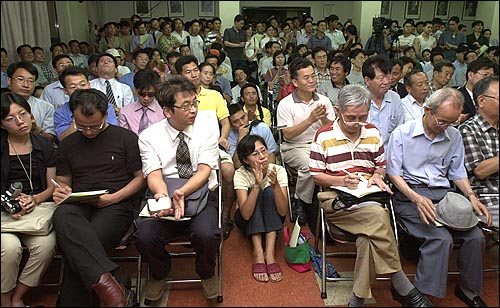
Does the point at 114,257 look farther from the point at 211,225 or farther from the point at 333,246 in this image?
the point at 333,246

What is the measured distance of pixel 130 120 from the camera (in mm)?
2645

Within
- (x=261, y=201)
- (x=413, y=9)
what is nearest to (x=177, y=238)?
(x=261, y=201)

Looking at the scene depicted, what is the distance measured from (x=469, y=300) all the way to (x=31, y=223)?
7.19 ft

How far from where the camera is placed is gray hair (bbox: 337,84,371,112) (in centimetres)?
204

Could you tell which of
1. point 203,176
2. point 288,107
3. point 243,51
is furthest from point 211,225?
point 243,51

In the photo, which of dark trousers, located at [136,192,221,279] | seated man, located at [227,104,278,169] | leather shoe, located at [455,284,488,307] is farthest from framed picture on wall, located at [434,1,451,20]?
dark trousers, located at [136,192,221,279]

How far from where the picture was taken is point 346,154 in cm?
212

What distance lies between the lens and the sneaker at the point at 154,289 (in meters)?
1.98

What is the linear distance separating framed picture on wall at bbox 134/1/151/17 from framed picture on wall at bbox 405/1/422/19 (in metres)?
4.12

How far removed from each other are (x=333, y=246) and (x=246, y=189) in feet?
2.37

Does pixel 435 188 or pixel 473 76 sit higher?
pixel 473 76

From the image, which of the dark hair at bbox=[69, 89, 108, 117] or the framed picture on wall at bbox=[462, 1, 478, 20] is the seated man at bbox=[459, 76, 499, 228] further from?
the framed picture on wall at bbox=[462, 1, 478, 20]

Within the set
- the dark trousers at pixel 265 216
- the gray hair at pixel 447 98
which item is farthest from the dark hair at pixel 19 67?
the gray hair at pixel 447 98

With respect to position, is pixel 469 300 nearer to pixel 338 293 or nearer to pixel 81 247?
pixel 338 293
